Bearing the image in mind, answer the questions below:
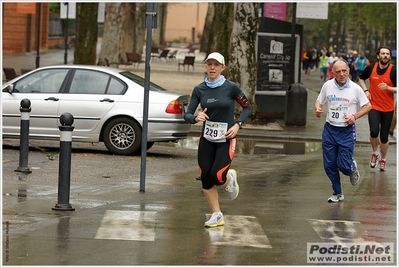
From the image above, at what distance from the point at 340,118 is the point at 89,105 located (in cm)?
591

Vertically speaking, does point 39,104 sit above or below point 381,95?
below

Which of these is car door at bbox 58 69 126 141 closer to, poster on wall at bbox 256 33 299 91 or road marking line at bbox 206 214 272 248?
road marking line at bbox 206 214 272 248

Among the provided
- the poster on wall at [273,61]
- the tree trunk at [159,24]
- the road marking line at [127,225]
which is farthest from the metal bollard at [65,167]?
the tree trunk at [159,24]

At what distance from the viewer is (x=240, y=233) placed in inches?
350

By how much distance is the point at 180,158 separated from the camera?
16.3 meters

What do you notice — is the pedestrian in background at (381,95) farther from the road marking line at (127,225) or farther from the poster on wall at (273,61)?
the poster on wall at (273,61)

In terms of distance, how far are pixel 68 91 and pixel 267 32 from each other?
32.8 feet

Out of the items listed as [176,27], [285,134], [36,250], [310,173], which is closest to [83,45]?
[285,134]

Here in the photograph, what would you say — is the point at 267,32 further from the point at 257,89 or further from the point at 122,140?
the point at 122,140

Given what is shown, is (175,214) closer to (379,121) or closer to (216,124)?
(216,124)

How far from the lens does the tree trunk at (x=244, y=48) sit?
2314 cm

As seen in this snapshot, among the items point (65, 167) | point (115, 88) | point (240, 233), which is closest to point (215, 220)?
point (240, 233)

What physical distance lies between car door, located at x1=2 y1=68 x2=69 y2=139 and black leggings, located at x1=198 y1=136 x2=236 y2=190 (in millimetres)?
6907

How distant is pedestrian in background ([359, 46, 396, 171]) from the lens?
45.7 ft
